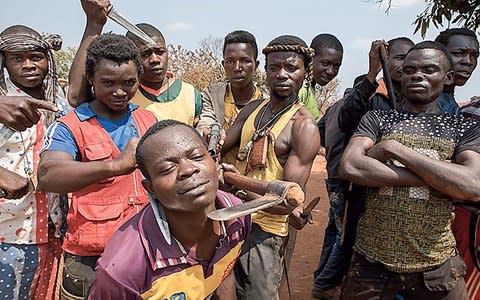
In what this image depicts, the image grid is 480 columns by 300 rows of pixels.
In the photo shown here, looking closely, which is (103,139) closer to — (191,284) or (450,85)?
(191,284)

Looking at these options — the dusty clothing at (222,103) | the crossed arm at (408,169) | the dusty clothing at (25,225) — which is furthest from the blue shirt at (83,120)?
the crossed arm at (408,169)

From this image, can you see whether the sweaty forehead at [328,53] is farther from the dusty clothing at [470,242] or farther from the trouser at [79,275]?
the trouser at [79,275]

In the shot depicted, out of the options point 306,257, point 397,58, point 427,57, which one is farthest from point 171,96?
point 306,257

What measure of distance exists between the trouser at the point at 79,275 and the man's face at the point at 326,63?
9.16ft

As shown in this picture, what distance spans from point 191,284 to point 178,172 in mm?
472

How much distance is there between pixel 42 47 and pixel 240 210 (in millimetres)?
1507

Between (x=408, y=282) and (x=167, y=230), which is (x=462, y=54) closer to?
(x=408, y=282)

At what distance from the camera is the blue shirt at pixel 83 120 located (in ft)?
7.10

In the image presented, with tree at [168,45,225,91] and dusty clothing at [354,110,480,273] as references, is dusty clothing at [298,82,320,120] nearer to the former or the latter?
dusty clothing at [354,110,480,273]

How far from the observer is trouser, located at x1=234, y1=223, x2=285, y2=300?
2658mm

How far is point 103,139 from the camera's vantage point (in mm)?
2244

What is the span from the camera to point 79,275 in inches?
87.4

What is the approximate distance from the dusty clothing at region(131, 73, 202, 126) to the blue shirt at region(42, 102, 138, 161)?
1.62 feet

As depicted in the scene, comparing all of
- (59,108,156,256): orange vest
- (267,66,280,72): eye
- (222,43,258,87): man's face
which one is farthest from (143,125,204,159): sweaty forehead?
(222,43,258,87): man's face
